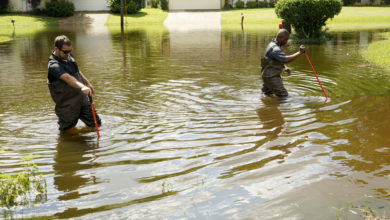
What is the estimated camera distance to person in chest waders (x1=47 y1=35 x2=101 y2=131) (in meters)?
7.05

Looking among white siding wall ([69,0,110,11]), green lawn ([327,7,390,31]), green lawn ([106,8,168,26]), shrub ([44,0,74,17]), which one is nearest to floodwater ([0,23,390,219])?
green lawn ([327,7,390,31])

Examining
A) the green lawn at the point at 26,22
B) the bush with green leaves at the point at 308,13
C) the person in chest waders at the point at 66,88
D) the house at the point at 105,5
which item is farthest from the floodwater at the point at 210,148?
the house at the point at 105,5

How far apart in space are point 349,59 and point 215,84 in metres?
7.27

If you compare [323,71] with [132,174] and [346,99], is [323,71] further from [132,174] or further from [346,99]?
[132,174]

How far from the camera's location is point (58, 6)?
54844mm

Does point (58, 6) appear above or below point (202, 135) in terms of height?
above

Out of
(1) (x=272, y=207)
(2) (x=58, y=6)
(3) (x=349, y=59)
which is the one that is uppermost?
(2) (x=58, y=6)

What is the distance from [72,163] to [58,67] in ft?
5.83

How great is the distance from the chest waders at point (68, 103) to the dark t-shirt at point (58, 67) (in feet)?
0.18

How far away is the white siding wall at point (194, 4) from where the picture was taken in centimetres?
6266

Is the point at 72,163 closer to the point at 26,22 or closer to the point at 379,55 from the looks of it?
the point at 379,55

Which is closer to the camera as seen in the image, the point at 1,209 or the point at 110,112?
the point at 1,209

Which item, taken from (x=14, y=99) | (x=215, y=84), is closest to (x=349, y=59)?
(x=215, y=84)

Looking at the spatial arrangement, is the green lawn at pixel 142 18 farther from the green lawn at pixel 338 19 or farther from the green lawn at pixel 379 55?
the green lawn at pixel 379 55
